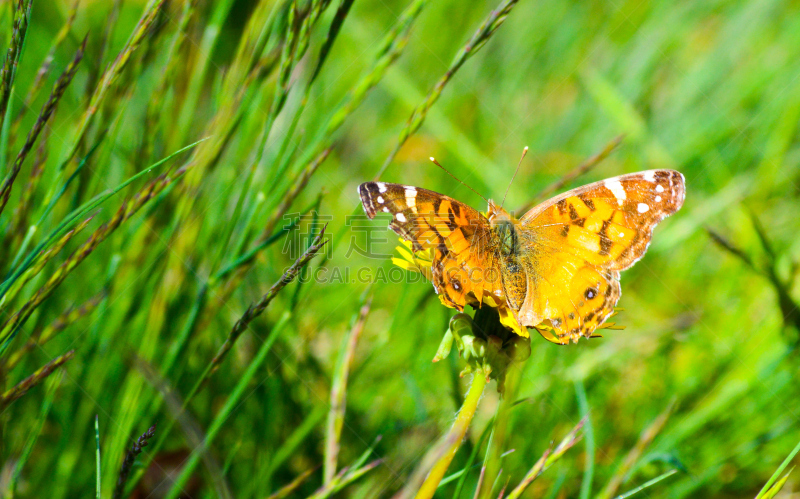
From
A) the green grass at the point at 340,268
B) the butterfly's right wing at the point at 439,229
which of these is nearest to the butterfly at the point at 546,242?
the butterfly's right wing at the point at 439,229

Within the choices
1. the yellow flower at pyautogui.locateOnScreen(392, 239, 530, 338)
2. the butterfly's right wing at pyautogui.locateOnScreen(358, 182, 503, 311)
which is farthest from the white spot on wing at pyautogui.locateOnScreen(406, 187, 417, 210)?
the yellow flower at pyautogui.locateOnScreen(392, 239, 530, 338)

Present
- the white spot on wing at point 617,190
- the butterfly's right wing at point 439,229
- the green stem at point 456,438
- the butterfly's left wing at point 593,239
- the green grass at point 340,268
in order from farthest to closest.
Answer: the white spot on wing at point 617,190, the butterfly's left wing at point 593,239, the butterfly's right wing at point 439,229, the green grass at point 340,268, the green stem at point 456,438

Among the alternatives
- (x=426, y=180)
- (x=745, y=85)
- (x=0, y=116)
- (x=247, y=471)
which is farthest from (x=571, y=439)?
(x=745, y=85)

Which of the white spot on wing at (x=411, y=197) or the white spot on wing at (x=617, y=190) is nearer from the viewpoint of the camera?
the white spot on wing at (x=411, y=197)

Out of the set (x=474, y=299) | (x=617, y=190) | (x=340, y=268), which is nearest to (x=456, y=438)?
(x=474, y=299)

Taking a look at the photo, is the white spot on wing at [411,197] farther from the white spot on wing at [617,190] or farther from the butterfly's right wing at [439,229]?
the white spot on wing at [617,190]

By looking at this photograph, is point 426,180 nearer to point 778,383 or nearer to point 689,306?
point 689,306
